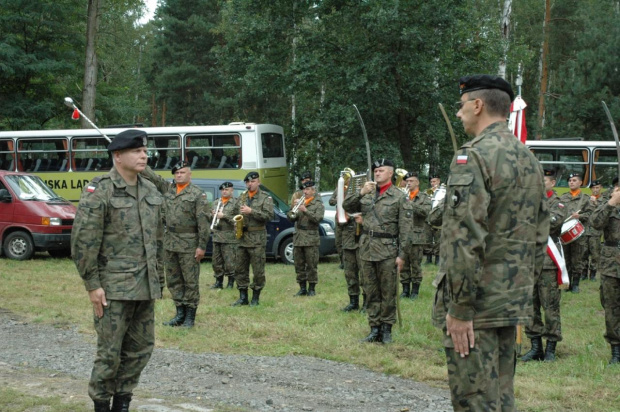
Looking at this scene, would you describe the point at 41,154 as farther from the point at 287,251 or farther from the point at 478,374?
the point at 478,374

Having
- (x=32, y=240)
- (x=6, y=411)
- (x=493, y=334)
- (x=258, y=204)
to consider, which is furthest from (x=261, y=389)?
(x=32, y=240)

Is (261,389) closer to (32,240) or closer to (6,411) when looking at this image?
(6,411)

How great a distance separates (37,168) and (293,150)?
8.80 metres

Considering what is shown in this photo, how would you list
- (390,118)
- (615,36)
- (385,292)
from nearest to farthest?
(385,292), (390,118), (615,36)

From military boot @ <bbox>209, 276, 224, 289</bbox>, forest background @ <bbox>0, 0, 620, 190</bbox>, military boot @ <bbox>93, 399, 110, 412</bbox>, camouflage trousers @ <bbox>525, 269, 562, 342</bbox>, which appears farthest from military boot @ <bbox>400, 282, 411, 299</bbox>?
forest background @ <bbox>0, 0, 620, 190</bbox>

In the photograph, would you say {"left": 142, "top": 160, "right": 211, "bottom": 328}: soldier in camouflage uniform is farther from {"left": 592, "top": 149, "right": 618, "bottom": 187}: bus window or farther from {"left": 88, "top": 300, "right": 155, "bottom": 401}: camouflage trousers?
{"left": 592, "top": 149, "right": 618, "bottom": 187}: bus window

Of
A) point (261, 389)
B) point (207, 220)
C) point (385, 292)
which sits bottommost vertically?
point (261, 389)

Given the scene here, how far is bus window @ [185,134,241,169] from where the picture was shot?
1998 centimetres

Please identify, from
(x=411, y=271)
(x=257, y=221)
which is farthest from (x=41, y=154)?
(x=411, y=271)

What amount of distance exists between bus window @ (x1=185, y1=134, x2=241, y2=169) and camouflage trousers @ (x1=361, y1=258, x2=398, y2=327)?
1203 cm

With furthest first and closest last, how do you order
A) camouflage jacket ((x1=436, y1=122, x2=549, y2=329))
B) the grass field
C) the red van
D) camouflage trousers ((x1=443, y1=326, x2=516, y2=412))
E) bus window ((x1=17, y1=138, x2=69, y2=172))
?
bus window ((x1=17, y1=138, x2=69, y2=172))
the red van
the grass field
camouflage trousers ((x1=443, y1=326, x2=516, y2=412))
camouflage jacket ((x1=436, y1=122, x2=549, y2=329))

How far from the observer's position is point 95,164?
806 inches

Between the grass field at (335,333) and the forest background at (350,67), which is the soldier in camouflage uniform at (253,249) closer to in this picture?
the grass field at (335,333)

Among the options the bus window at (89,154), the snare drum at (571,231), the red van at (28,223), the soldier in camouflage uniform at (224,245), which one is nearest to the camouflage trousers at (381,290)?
the snare drum at (571,231)
